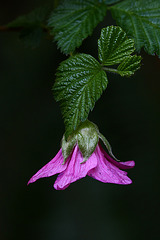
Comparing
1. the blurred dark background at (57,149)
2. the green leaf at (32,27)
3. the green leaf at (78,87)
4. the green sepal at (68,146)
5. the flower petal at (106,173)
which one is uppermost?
the green leaf at (32,27)

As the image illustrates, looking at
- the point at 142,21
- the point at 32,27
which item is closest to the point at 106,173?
the point at 142,21

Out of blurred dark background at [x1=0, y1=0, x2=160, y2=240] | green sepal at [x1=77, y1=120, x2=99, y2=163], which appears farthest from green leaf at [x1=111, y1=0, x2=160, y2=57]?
blurred dark background at [x1=0, y1=0, x2=160, y2=240]

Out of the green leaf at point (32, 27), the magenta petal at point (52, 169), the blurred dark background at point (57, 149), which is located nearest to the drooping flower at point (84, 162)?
the magenta petal at point (52, 169)

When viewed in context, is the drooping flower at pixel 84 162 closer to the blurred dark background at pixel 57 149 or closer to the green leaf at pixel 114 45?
the green leaf at pixel 114 45

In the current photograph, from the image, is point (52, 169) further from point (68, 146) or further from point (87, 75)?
point (87, 75)

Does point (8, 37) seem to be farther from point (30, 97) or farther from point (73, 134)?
point (73, 134)

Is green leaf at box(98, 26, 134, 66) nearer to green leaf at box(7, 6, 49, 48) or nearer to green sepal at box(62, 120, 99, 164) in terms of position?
green sepal at box(62, 120, 99, 164)
